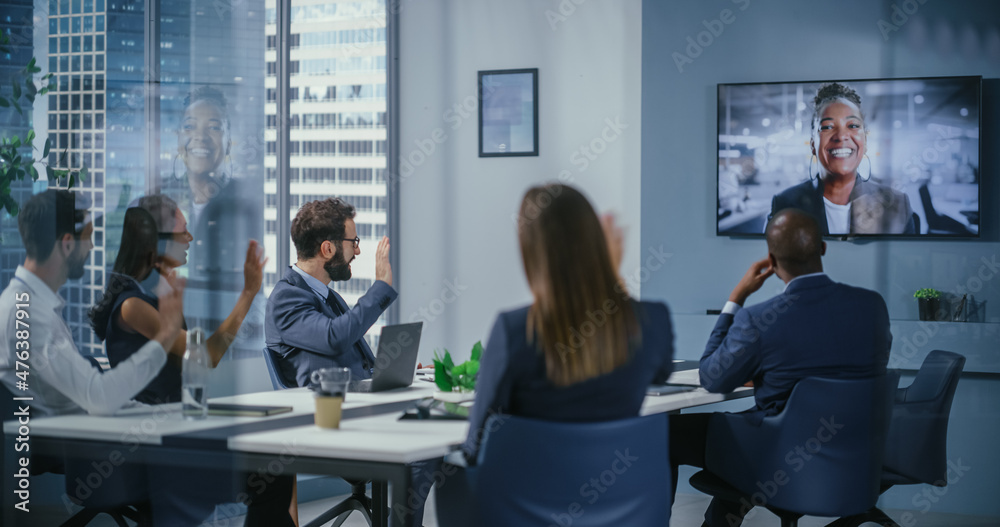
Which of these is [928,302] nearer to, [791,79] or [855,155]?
[855,155]

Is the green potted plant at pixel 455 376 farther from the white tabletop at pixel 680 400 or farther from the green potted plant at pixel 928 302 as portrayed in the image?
the green potted plant at pixel 928 302

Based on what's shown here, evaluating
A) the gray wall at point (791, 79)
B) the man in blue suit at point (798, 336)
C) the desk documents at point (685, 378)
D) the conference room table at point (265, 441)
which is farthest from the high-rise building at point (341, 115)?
the man in blue suit at point (798, 336)

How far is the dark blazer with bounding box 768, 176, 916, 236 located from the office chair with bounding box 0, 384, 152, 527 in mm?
3090

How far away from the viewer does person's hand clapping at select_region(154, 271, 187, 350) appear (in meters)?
1.61

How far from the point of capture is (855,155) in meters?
4.08

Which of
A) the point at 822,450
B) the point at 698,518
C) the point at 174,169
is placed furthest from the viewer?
the point at 698,518

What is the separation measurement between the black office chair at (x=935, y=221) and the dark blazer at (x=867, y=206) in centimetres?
6

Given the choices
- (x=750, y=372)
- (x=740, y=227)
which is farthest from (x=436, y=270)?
(x=750, y=372)

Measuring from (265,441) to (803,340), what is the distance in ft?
4.81

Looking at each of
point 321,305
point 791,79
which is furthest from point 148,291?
point 791,79

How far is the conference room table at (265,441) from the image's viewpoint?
176 centimetres

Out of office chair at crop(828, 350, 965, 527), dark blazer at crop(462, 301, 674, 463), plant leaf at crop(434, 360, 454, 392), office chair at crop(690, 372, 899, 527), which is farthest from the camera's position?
plant leaf at crop(434, 360, 454, 392)

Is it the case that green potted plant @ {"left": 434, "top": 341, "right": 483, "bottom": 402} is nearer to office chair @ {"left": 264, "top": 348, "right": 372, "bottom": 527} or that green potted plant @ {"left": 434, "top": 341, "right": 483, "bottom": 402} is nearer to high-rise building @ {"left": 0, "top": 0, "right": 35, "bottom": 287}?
office chair @ {"left": 264, "top": 348, "right": 372, "bottom": 527}

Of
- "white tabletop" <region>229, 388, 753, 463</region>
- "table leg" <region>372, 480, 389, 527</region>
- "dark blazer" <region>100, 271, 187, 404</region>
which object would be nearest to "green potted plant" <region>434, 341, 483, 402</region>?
"table leg" <region>372, 480, 389, 527</region>
